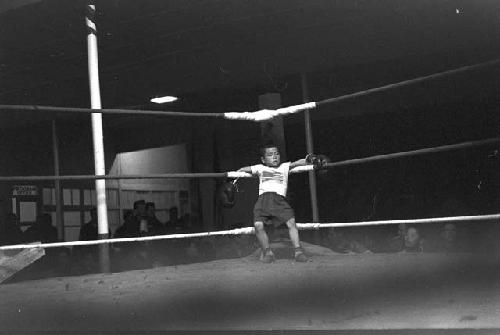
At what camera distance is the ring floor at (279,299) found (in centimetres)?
185

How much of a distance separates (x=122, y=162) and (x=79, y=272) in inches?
221

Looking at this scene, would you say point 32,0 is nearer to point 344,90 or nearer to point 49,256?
point 49,256

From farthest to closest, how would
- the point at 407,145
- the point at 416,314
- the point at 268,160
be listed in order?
the point at 407,145, the point at 268,160, the point at 416,314

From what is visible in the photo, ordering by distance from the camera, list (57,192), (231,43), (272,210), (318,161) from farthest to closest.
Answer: (57,192) → (231,43) → (272,210) → (318,161)

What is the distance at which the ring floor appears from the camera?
1.85 metres

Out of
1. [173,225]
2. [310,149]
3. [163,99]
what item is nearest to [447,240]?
[310,149]

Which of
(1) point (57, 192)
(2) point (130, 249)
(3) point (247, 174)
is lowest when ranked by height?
(2) point (130, 249)

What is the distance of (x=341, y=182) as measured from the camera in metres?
10.0

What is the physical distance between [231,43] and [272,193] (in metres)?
3.60

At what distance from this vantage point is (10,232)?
7.66m

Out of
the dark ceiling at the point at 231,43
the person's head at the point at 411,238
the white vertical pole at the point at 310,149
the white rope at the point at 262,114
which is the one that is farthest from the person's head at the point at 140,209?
the white rope at the point at 262,114

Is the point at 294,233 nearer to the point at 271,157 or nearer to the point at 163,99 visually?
the point at 271,157

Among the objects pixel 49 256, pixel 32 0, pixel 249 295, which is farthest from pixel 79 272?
pixel 249 295

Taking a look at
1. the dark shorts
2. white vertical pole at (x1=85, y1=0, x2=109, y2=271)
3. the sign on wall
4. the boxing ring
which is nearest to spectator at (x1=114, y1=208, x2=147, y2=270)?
white vertical pole at (x1=85, y1=0, x2=109, y2=271)
